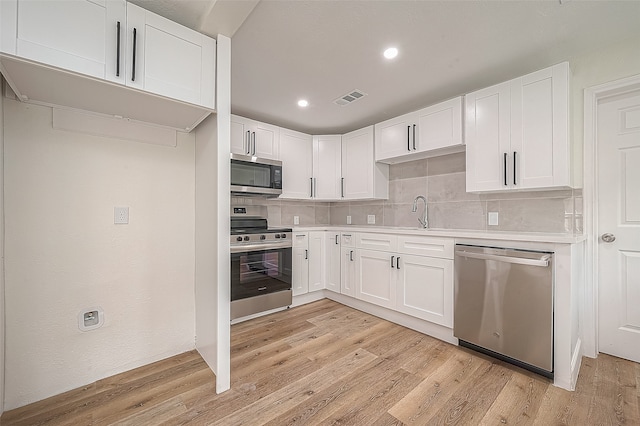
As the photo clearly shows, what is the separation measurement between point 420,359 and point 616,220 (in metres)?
1.90

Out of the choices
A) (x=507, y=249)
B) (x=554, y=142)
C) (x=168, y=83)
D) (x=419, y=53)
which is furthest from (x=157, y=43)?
(x=554, y=142)

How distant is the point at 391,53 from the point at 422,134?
3.22ft

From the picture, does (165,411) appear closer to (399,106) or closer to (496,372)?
(496,372)

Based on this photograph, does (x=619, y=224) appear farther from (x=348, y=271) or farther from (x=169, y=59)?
(x=169, y=59)

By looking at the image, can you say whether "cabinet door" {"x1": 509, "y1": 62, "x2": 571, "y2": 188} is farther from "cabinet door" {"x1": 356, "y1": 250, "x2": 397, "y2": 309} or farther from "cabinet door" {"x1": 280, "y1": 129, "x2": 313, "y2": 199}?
"cabinet door" {"x1": 280, "y1": 129, "x2": 313, "y2": 199}

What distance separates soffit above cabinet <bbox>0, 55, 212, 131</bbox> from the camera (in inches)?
48.3

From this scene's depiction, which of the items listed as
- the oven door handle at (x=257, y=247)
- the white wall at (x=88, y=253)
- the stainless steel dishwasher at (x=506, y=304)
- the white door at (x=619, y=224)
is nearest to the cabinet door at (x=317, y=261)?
the oven door handle at (x=257, y=247)

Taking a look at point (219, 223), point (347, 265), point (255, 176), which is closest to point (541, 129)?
point (347, 265)

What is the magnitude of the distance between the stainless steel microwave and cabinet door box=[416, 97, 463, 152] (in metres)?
1.60

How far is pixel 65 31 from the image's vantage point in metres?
1.20

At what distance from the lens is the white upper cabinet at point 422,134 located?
8.21 feet

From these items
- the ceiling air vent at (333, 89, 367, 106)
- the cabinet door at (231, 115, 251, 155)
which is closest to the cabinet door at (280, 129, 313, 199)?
the cabinet door at (231, 115, 251, 155)

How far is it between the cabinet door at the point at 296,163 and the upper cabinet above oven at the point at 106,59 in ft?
5.39

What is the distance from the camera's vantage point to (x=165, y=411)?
1.51m
